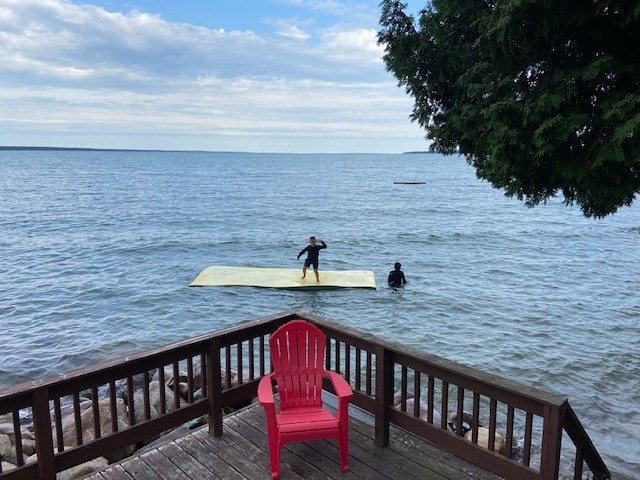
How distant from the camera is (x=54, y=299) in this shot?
16094mm

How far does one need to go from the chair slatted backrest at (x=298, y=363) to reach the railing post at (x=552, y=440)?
1.72m

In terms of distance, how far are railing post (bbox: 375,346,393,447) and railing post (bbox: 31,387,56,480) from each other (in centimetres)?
245

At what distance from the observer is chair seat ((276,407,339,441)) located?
3.74 meters

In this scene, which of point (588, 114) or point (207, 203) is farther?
point (207, 203)

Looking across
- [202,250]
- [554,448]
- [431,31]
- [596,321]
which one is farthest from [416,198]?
[554,448]

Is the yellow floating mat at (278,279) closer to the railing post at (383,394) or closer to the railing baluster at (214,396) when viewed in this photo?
the railing baluster at (214,396)

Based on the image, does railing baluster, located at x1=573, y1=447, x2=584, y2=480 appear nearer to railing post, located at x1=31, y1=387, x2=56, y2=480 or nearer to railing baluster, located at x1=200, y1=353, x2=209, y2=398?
railing baluster, located at x1=200, y1=353, x2=209, y2=398

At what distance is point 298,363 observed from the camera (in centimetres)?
418

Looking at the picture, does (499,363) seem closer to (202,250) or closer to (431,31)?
(431,31)

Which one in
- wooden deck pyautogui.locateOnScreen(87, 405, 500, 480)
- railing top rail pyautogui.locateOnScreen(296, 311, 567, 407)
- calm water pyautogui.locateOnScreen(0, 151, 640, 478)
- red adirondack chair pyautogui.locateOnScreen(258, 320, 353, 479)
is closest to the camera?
railing top rail pyautogui.locateOnScreen(296, 311, 567, 407)

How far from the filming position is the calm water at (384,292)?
1078cm

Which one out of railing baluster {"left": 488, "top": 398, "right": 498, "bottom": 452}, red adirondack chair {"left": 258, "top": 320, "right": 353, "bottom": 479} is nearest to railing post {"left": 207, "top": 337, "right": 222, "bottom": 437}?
red adirondack chair {"left": 258, "top": 320, "right": 353, "bottom": 479}

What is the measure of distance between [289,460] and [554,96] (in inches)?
154

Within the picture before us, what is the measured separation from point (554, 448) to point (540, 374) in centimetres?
769
